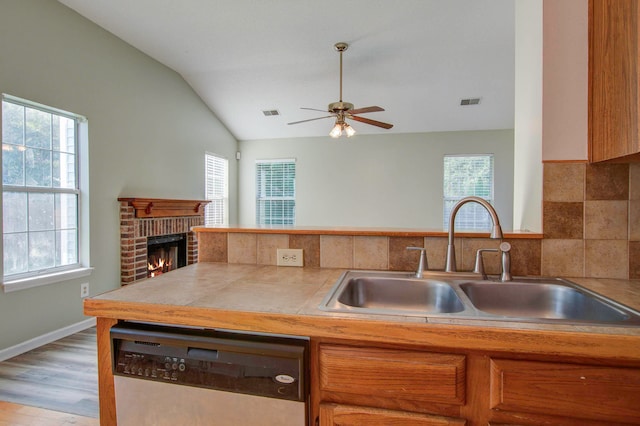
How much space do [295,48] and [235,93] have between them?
4.91 ft

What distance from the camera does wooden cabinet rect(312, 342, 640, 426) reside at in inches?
30.5

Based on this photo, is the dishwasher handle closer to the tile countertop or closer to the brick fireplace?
the tile countertop

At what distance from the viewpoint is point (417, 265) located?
4.82ft

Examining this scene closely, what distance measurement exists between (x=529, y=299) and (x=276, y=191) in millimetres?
5435

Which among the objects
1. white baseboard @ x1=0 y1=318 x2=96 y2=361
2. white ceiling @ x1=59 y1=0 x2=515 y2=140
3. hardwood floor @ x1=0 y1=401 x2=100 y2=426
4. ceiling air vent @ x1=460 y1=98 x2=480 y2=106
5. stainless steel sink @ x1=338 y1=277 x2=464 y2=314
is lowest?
hardwood floor @ x1=0 y1=401 x2=100 y2=426

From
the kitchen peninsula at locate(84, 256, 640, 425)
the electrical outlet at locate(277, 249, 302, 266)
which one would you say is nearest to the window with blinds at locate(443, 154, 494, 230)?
the electrical outlet at locate(277, 249, 302, 266)

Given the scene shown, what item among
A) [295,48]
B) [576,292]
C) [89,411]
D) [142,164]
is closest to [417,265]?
[576,292]

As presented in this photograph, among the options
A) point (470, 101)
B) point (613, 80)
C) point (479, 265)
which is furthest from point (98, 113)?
point (470, 101)

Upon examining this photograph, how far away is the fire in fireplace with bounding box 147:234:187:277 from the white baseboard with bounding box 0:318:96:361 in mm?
901

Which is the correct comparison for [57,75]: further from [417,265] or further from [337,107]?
[417,265]

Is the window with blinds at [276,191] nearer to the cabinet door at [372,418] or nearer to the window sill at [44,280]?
the window sill at [44,280]

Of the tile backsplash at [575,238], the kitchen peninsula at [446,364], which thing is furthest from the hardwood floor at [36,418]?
the tile backsplash at [575,238]

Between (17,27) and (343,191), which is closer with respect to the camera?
(17,27)

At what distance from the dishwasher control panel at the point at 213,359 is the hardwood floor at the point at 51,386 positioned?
53.0 inches
